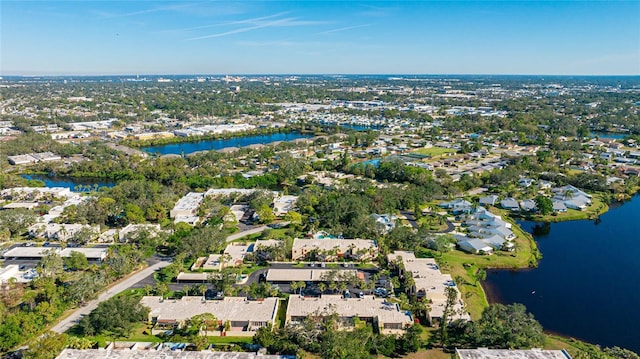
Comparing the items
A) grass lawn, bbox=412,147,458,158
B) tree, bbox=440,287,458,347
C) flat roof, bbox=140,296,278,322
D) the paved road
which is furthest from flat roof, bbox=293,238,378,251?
grass lawn, bbox=412,147,458,158

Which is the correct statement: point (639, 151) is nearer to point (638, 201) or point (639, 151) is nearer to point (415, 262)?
point (638, 201)

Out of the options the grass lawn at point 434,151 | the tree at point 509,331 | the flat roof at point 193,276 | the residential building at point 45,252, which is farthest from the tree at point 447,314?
the grass lawn at point 434,151

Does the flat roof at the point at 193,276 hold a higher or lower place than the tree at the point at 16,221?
lower

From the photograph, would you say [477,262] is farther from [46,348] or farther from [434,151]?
[434,151]

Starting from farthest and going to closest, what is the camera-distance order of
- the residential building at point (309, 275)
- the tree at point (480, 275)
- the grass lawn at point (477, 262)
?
the tree at point (480, 275)
the grass lawn at point (477, 262)
the residential building at point (309, 275)

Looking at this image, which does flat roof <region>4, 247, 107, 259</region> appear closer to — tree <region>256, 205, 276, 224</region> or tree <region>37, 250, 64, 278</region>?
tree <region>37, 250, 64, 278</region>

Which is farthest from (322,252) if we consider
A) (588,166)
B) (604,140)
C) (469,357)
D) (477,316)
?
(604,140)

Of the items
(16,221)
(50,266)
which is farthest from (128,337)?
(16,221)

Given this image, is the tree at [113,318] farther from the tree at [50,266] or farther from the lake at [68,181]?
the lake at [68,181]
